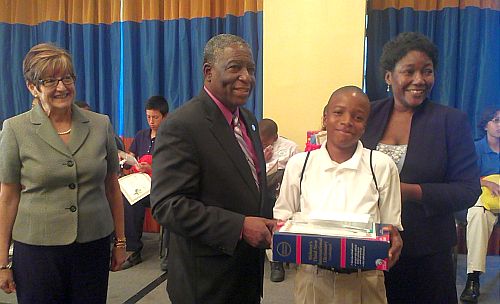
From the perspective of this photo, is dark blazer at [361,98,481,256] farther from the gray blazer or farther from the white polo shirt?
the gray blazer

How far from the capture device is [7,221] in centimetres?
168

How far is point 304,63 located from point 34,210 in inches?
97.8

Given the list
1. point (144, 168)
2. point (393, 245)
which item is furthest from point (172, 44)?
point (393, 245)

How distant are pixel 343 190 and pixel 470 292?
7.32ft

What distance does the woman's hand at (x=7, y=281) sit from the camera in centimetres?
167

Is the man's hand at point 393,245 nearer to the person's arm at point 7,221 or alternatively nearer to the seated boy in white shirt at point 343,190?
the seated boy in white shirt at point 343,190

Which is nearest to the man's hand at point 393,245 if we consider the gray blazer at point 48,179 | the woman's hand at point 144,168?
the gray blazer at point 48,179

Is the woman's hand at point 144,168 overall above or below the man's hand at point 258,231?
below

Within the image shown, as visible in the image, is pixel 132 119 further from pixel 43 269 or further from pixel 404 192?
pixel 404 192

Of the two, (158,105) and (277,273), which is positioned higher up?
(158,105)

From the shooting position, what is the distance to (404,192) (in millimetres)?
1406

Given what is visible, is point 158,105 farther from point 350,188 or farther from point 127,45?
point 350,188

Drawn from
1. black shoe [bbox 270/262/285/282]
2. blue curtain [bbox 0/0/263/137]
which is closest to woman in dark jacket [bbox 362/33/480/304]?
black shoe [bbox 270/262/285/282]

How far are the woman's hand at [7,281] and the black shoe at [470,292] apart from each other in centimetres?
273
